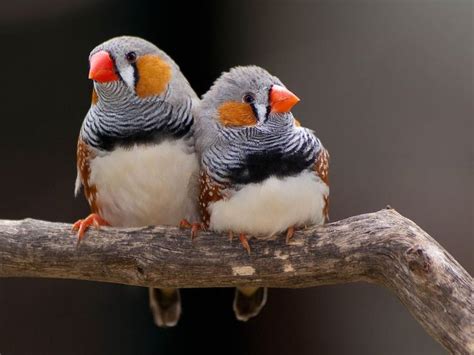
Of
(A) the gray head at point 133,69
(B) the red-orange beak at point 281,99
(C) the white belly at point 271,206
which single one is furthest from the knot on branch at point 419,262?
(A) the gray head at point 133,69

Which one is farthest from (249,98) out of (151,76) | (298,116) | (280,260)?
(298,116)

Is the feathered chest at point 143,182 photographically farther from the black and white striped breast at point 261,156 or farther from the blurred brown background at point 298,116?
the blurred brown background at point 298,116

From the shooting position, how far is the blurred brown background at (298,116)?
10.5ft

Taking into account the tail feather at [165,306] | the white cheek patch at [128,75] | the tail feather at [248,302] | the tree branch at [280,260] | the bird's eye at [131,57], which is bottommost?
the tail feather at [165,306]

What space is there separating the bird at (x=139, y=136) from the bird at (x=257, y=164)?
0.27 ft

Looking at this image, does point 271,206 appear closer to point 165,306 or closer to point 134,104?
point 134,104

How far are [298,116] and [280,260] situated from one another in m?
1.35

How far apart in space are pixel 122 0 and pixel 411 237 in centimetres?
163

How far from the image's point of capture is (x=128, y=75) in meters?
2.25

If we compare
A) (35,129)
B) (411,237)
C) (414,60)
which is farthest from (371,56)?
(411,237)

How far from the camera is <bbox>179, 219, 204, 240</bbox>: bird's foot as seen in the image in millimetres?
2207

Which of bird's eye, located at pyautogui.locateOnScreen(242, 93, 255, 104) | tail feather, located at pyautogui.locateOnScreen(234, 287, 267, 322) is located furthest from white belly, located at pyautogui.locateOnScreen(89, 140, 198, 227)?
tail feather, located at pyautogui.locateOnScreen(234, 287, 267, 322)

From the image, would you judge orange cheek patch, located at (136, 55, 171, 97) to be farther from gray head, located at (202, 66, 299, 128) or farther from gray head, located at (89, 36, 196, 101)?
gray head, located at (202, 66, 299, 128)

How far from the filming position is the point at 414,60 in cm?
351
